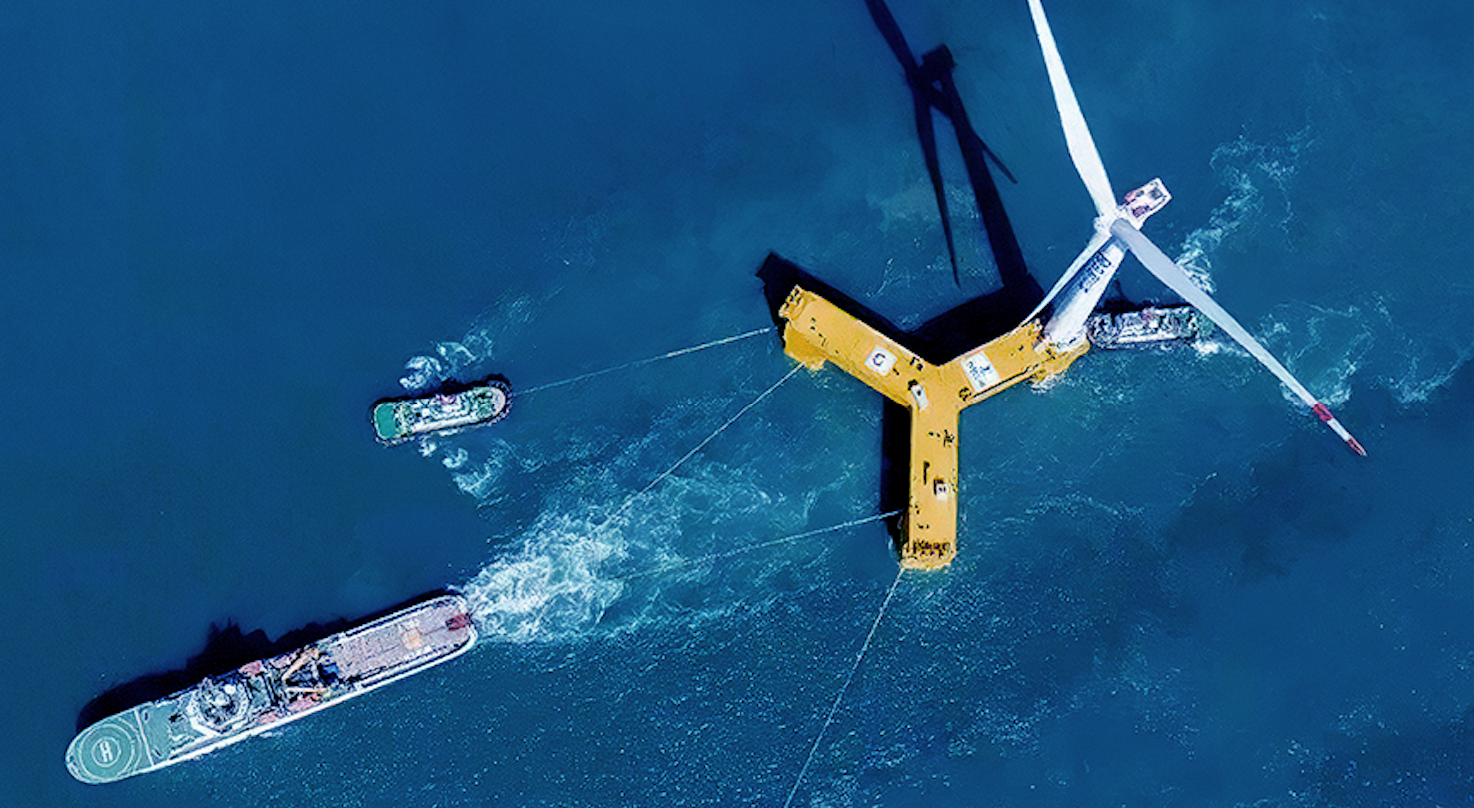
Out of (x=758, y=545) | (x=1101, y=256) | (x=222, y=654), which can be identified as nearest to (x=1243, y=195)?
(x=1101, y=256)

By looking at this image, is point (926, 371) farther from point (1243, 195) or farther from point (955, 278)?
point (1243, 195)

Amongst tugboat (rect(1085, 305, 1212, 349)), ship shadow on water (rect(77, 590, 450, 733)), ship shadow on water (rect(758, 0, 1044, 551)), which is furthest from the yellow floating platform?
ship shadow on water (rect(77, 590, 450, 733))

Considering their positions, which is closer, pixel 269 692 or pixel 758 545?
pixel 269 692

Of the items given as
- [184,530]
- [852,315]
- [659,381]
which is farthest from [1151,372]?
[184,530]

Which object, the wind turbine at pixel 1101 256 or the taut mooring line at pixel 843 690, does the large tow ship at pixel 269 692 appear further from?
the wind turbine at pixel 1101 256

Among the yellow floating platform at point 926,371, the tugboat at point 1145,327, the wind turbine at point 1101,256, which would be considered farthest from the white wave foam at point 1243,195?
the yellow floating platform at point 926,371

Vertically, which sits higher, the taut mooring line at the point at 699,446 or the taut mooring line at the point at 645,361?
the taut mooring line at the point at 645,361

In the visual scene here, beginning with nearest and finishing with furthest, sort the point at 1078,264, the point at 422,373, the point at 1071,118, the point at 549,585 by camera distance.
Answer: the point at 1071,118, the point at 1078,264, the point at 549,585, the point at 422,373
